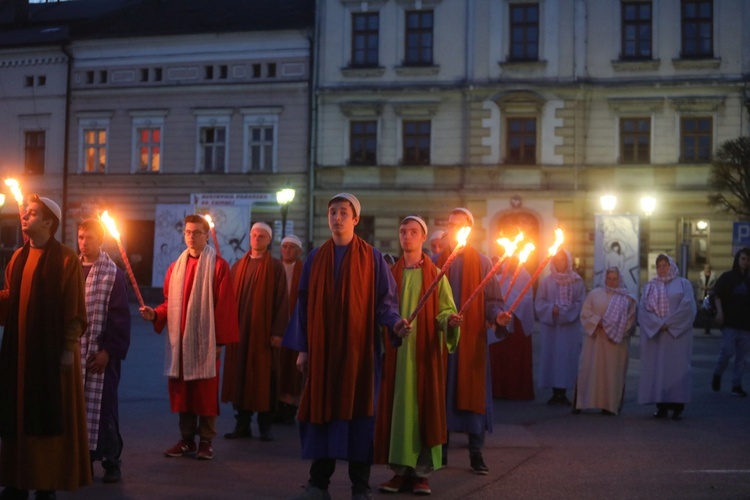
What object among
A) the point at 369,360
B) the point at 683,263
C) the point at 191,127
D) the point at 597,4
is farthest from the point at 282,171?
the point at 369,360

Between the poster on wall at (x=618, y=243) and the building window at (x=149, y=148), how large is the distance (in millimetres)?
17806

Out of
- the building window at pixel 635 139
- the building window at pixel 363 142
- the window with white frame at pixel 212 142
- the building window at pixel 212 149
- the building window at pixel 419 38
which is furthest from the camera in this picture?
the building window at pixel 212 149

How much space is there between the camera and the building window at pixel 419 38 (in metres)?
35.2

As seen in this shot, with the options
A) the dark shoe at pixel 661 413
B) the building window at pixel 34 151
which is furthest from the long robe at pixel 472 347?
the building window at pixel 34 151

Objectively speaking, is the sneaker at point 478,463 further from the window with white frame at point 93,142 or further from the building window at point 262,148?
the window with white frame at point 93,142

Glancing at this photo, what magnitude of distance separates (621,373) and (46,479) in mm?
Result: 7757

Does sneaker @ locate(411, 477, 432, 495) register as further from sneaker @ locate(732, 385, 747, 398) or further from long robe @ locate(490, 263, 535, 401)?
sneaker @ locate(732, 385, 747, 398)

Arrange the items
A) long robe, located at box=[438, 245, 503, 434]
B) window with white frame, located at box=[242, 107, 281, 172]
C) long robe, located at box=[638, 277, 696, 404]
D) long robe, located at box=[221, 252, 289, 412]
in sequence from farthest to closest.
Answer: window with white frame, located at box=[242, 107, 281, 172]
long robe, located at box=[638, 277, 696, 404]
long robe, located at box=[221, 252, 289, 412]
long robe, located at box=[438, 245, 503, 434]

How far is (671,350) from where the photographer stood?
12312mm

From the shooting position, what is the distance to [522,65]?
111ft

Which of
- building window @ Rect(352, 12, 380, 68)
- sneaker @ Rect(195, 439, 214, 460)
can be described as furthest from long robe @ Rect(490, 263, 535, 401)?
building window @ Rect(352, 12, 380, 68)

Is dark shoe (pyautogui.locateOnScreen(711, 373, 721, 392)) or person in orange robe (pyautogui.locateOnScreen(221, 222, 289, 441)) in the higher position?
person in orange robe (pyautogui.locateOnScreen(221, 222, 289, 441))

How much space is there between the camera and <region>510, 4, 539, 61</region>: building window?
3416 centimetres

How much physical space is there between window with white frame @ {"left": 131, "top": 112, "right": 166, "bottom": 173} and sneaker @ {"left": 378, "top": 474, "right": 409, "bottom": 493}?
31597 millimetres
